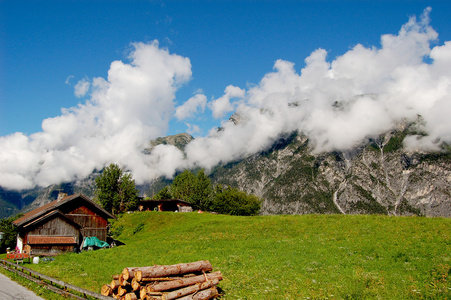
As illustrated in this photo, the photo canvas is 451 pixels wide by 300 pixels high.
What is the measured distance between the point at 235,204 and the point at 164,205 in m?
27.7

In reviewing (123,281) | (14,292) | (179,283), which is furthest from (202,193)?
(123,281)

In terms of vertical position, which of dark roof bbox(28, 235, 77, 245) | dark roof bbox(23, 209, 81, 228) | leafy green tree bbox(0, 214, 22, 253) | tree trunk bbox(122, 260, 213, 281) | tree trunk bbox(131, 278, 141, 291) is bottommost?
leafy green tree bbox(0, 214, 22, 253)

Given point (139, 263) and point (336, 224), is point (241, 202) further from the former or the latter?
point (139, 263)

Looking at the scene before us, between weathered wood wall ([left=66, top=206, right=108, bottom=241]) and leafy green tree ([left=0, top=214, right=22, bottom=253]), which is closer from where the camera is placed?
weathered wood wall ([left=66, top=206, right=108, bottom=241])

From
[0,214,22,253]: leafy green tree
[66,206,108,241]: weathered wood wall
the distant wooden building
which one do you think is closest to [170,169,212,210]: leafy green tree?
the distant wooden building

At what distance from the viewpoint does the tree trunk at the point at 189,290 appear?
14881 mm

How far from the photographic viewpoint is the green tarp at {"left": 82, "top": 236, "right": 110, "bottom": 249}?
43.8 meters

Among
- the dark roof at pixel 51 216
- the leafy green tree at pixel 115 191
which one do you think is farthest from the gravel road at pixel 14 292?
the leafy green tree at pixel 115 191

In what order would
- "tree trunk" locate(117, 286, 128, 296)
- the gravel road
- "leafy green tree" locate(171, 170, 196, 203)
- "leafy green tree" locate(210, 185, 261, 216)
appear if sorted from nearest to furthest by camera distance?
"tree trunk" locate(117, 286, 128, 296), the gravel road, "leafy green tree" locate(210, 185, 261, 216), "leafy green tree" locate(171, 170, 196, 203)

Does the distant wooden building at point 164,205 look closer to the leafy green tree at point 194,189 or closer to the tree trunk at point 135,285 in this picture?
the leafy green tree at point 194,189

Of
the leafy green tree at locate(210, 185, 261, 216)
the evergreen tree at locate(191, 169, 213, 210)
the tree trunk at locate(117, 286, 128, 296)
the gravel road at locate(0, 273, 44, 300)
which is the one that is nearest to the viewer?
the tree trunk at locate(117, 286, 128, 296)

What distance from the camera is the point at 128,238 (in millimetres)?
57000

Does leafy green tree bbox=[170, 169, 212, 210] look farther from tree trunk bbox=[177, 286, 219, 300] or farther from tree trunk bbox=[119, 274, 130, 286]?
tree trunk bbox=[119, 274, 130, 286]

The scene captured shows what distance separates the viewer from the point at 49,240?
40.7 meters
